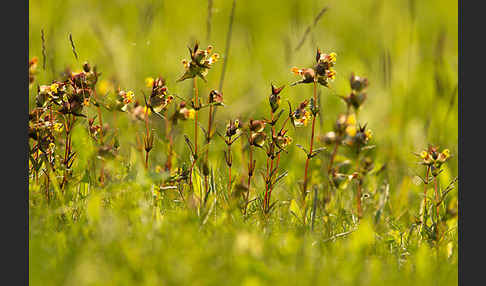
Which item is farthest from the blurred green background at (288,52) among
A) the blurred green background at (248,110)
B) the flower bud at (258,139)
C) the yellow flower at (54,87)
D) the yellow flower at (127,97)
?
the flower bud at (258,139)

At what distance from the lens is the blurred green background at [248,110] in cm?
222

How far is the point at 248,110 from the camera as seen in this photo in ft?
15.3

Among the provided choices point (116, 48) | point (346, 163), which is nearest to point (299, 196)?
point (346, 163)

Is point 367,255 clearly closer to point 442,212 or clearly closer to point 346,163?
point 346,163

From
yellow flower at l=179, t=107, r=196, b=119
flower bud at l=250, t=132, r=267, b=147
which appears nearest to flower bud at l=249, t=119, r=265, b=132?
flower bud at l=250, t=132, r=267, b=147

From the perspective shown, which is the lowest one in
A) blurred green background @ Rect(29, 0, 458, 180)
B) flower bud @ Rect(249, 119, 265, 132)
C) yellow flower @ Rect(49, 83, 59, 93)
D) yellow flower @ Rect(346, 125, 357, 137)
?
yellow flower @ Rect(346, 125, 357, 137)

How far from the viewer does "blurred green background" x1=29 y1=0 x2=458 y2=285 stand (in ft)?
7.29

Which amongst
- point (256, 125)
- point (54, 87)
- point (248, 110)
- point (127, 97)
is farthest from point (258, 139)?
point (248, 110)

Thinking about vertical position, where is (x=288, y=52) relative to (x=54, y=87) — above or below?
above

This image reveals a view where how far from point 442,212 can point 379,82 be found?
7.13 ft

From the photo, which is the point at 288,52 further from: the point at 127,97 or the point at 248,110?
the point at 127,97

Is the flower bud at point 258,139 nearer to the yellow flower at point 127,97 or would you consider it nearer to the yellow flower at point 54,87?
the yellow flower at point 127,97

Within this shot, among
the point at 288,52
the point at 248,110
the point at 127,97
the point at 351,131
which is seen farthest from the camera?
the point at 248,110

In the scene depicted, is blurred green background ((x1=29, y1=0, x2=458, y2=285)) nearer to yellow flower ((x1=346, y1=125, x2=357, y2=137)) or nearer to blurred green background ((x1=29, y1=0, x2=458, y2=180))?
blurred green background ((x1=29, y1=0, x2=458, y2=180))
